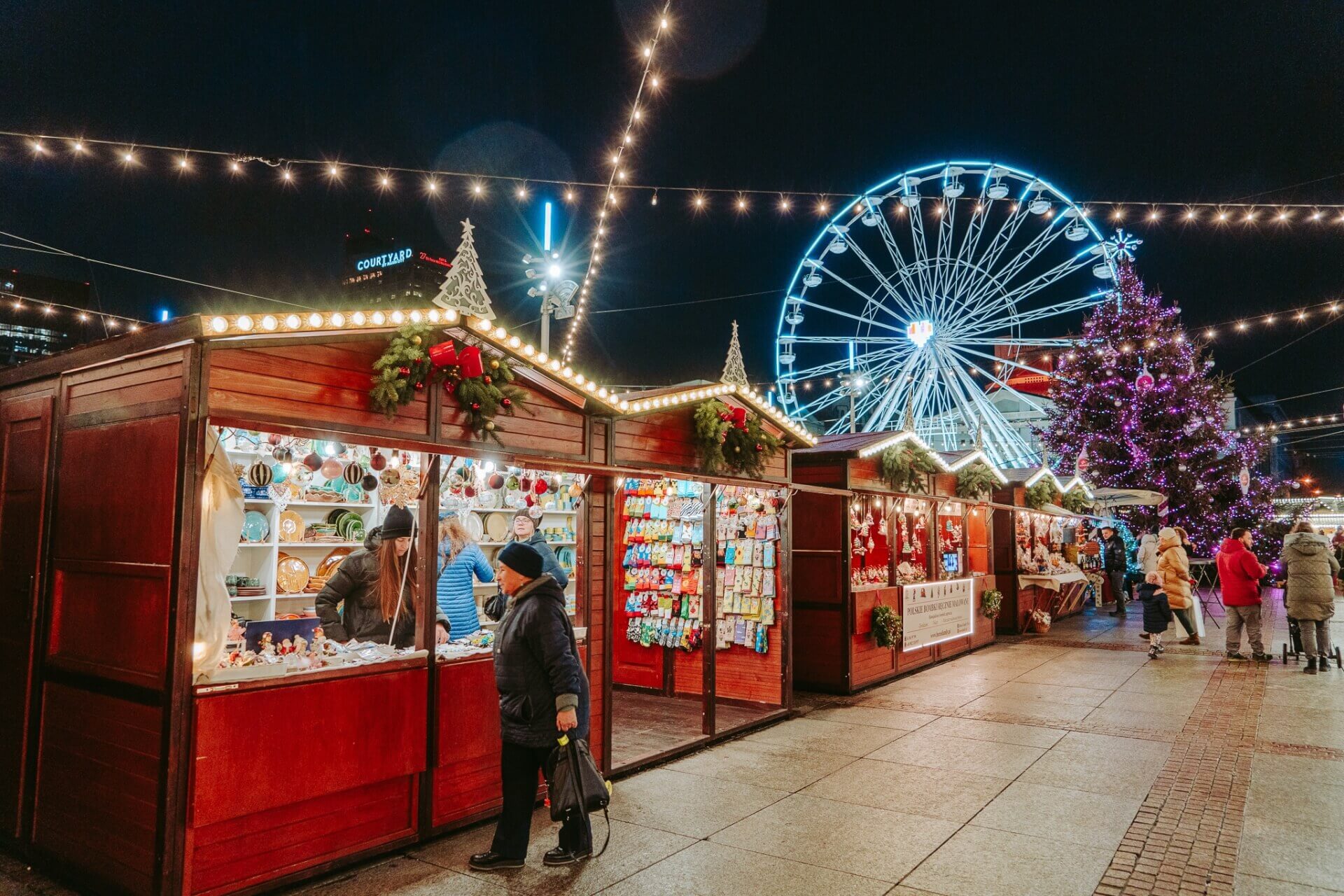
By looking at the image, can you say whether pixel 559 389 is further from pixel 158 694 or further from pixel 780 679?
pixel 780 679

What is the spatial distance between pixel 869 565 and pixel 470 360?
7.27 metres

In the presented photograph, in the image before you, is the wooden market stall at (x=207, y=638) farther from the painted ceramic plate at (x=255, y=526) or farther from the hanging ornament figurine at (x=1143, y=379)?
the hanging ornament figurine at (x=1143, y=379)

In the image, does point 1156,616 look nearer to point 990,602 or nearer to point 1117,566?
point 990,602

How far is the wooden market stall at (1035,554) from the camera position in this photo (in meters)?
15.0

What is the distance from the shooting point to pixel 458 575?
6.21 m

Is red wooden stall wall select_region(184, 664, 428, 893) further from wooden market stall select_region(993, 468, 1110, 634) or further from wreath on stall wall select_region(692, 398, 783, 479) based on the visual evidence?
wooden market stall select_region(993, 468, 1110, 634)

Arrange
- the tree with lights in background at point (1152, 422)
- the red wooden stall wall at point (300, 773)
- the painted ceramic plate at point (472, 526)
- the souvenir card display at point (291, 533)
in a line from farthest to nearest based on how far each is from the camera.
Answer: the tree with lights in background at point (1152, 422) → the painted ceramic plate at point (472, 526) → the souvenir card display at point (291, 533) → the red wooden stall wall at point (300, 773)

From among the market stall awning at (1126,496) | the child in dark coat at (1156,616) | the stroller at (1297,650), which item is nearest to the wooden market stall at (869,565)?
the child in dark coat at (1156,616)

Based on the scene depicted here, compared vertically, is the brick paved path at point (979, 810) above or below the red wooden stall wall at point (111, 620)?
below

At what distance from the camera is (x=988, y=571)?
14711mm

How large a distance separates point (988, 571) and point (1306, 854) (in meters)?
10.4

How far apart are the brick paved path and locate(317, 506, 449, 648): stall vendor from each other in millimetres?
1445

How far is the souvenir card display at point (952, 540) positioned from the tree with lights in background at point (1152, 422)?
10.2 m

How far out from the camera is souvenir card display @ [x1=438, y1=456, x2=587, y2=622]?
6.00 metres
